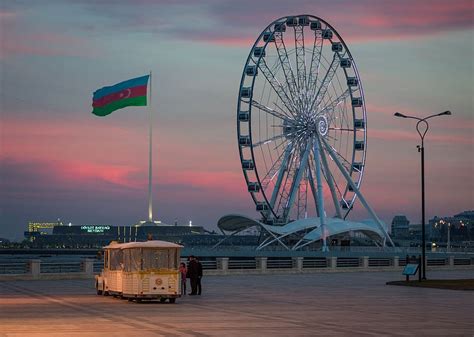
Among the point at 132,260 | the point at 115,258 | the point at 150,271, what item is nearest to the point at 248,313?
the point at 150,271

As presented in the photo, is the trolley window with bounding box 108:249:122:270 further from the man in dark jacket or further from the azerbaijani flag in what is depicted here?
the azerbaijani flag

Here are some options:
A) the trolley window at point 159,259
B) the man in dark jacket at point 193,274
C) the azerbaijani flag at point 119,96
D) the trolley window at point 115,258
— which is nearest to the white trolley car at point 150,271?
the trolley window at point 159,259

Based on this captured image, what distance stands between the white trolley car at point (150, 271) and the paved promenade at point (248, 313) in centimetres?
69

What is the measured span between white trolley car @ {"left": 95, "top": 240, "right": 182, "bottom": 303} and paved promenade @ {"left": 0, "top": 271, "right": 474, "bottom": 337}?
27.3 inches

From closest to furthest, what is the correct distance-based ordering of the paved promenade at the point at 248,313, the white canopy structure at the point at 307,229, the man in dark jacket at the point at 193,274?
the paved promenade at the point at 248,313
the man in dark jacket at the point at 193,274
the white canopy structure at the point at 307,229

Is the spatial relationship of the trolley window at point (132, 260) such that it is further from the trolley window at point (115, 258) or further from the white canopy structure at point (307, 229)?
the white canopy structure at point (307, 229)

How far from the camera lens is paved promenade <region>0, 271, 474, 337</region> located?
2688cm

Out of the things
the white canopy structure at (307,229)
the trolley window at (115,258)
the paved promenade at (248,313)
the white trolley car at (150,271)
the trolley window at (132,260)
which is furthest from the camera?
the white canopy structure at (307,229)

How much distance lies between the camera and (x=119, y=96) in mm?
78500

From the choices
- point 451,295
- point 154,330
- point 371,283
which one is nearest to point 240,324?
point 154,330

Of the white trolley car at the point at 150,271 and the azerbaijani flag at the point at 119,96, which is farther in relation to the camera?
the azerbaijani flag at the point at 119,96


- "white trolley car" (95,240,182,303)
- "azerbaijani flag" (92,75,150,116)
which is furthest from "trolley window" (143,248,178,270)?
"azerbaijani flag" (92,75,150,116)

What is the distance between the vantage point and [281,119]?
109 m

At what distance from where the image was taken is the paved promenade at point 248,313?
2688 cm
